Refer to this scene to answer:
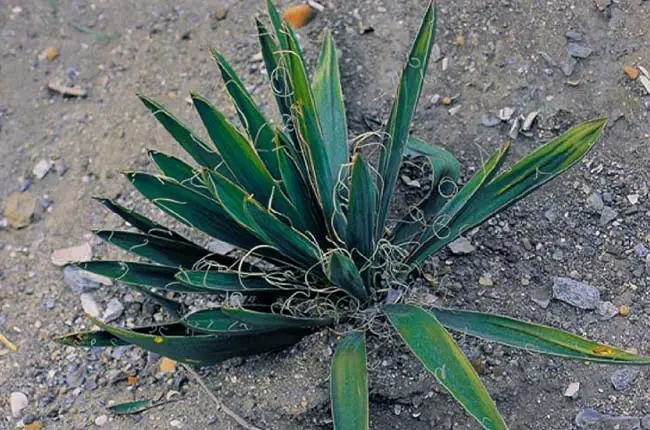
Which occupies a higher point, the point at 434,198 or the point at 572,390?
the point at 434,198

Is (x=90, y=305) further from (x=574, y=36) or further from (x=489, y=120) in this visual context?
(x=574, y=36)


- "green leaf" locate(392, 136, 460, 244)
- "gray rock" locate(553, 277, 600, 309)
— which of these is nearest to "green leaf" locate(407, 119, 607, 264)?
"green leaf" locate(392, 136, 460, 244)

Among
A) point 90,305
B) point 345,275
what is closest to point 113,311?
point 90,305

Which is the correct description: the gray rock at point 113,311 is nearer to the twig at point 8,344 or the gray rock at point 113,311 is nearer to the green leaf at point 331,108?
the twig at point 8,344

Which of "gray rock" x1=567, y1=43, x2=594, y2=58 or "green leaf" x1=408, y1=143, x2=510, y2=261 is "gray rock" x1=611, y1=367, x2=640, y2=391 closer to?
"green leaf" x1=408, y1=143, x2=510, y2=261

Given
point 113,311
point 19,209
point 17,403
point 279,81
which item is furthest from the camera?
point 19,209

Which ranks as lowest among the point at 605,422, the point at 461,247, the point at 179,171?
the point at 605,422
